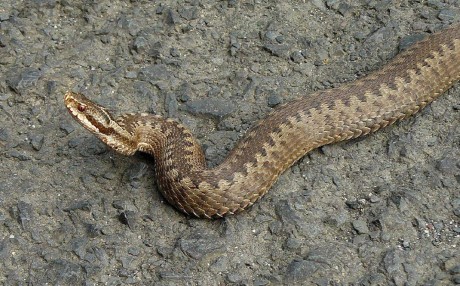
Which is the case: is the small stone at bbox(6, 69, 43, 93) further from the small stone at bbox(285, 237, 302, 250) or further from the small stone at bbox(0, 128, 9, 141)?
the small stone at bbox(285, 237, 302, 250)

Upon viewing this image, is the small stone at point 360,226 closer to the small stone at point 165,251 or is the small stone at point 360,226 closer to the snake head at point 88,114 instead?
the small stone at point 165,251

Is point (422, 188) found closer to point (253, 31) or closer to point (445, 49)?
point (445, 49)

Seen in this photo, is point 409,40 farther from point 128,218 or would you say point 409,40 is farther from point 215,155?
point 128,218

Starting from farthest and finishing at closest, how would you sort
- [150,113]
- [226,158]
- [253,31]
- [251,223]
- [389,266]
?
[253,31] < [150,113] < [226,158] < [251,223] < [389,266]

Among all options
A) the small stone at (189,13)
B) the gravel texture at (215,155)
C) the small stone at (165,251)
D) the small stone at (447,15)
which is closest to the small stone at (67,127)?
the gravel texture at (215,155)

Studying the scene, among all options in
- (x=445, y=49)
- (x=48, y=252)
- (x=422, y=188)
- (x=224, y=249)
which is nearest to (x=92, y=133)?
(x=48, y=252)

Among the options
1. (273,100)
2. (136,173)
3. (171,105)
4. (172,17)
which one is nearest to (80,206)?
(136,173)
